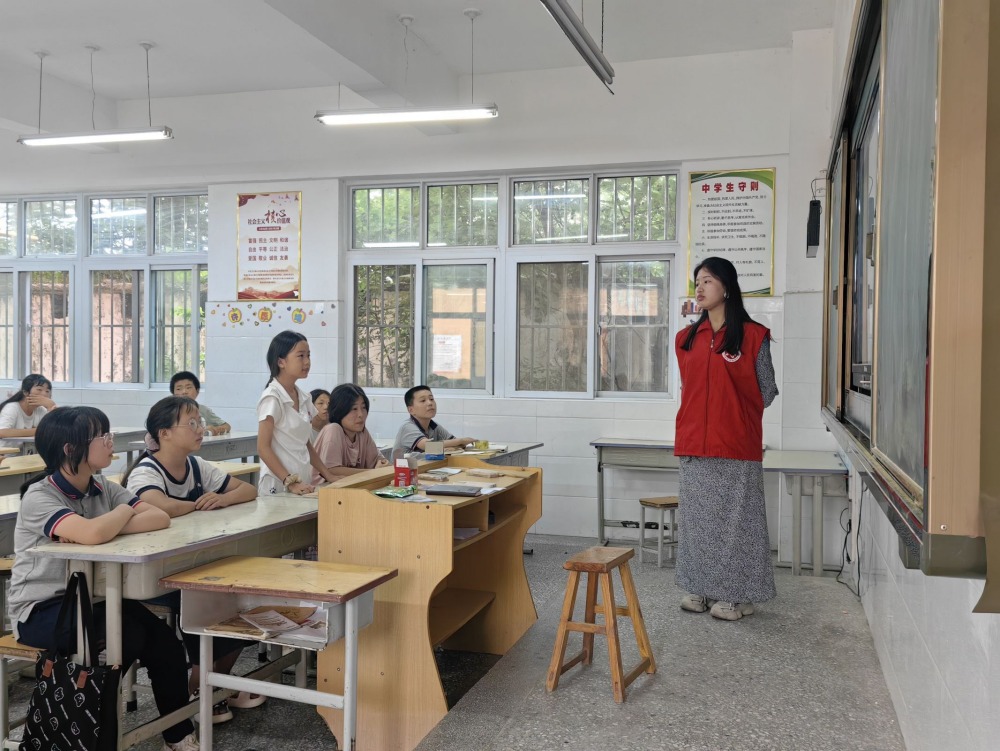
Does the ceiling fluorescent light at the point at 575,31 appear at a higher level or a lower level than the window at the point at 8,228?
higher

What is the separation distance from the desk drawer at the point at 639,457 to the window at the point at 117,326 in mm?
4442

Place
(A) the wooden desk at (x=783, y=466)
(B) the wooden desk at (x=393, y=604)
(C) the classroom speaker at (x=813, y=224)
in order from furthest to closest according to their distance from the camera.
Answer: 1. (C) the classroom speaker at (x=813, y=224)
2. (A) the wooden desk at (x=783, y=466)
3. (B) the wooden desk at (x=393, y=604)

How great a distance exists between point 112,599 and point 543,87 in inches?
201

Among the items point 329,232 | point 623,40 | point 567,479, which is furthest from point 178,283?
point 623,40

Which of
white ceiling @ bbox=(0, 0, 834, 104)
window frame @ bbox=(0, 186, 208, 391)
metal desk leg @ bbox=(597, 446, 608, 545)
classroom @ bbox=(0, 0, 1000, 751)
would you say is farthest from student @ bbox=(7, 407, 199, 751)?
window frame @ bbox=(0, 186, 208, 391)

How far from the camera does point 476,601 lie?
3.63m

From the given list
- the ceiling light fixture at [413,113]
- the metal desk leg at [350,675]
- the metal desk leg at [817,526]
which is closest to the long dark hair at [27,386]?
the ceiling light fixture at [413,113]

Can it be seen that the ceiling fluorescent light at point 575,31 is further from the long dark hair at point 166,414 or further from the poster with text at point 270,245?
the poster with text at point 270,245

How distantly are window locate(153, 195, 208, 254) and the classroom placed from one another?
0.02 metres

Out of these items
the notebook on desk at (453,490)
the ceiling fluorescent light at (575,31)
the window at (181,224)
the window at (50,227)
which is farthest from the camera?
the window at (50,227)

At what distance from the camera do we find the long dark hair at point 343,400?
4098 millimetres

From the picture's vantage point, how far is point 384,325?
23.0 ft

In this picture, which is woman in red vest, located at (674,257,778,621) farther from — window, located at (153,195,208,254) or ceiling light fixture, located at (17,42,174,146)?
window, located at (153,195,208,254)

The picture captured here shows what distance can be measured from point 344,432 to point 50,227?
5.24m
